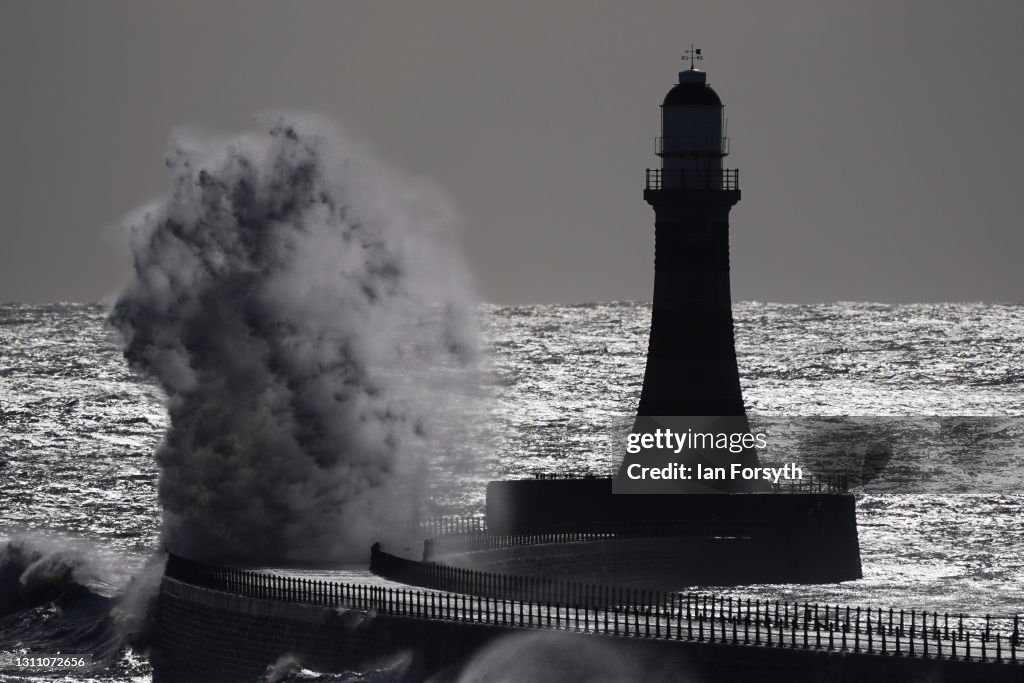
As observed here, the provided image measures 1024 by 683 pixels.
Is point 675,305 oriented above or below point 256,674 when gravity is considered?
above

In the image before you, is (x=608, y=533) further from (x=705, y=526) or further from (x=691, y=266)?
(x=691, y=266)

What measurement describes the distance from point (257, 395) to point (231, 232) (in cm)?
415

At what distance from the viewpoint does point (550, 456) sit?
108 metres

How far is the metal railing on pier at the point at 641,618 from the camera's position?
3875 cm

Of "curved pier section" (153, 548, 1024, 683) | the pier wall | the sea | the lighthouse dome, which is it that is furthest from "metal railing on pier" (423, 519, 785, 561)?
the lighthouse dome

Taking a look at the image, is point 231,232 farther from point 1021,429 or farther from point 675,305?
point 1021,429

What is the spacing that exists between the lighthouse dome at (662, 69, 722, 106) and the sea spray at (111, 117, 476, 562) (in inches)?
307

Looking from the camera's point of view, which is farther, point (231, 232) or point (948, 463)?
point (948, 463)

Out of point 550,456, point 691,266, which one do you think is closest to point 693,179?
point 691,266

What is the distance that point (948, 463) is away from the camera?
106 meters

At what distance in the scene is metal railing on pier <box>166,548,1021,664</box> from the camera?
3875cm

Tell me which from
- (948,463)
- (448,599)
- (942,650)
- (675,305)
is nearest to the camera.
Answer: (942,650)

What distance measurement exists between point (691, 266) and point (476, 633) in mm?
18167

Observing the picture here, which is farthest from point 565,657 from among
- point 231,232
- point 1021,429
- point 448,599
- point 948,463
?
point 1021,429
